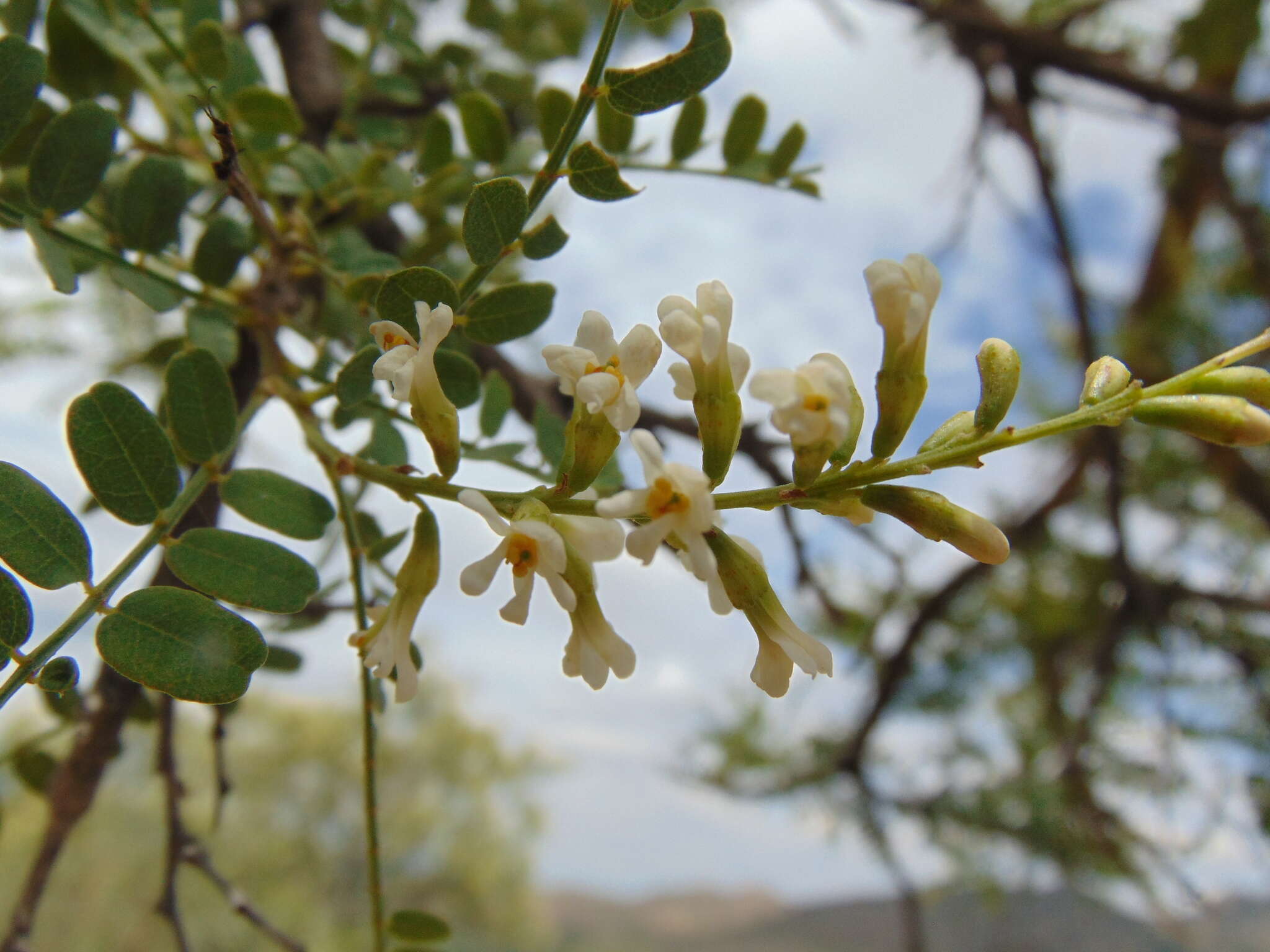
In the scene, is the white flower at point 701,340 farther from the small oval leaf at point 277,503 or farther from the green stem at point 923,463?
the small oval leaf at point 277,503

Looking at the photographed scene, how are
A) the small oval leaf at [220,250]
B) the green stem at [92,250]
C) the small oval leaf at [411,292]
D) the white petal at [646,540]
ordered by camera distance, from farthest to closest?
the small oval leaf at [220,250] < the green stem at [92,250] < the small oval leaf at [411,292] < the white petal at [646,540]

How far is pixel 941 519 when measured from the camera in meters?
0.35

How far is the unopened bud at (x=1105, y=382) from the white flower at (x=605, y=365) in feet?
0.56

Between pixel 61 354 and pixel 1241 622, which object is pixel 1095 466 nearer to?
pixel 1241 622

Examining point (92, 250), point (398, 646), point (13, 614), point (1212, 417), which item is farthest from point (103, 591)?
point (1212, 417)

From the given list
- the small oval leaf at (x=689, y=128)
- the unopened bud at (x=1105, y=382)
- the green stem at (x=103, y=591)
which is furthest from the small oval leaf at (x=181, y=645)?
the small oval leaf at (x=689, y=128)

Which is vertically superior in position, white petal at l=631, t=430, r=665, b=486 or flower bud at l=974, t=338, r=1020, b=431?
flower bud at l=974, t=338, r=1020, b=431

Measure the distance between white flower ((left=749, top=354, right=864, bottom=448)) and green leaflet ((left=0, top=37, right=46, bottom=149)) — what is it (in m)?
0.42

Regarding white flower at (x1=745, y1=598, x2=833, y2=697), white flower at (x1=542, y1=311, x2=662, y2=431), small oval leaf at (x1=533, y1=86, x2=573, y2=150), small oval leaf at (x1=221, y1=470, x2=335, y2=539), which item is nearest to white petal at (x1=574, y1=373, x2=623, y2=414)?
white flower at (x1=542, y1=311, x2=662, y2=431)

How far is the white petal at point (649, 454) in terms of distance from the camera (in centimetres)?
31

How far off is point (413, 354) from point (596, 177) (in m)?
0.14

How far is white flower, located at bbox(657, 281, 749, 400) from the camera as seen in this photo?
36 cm

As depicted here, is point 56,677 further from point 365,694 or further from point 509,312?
point 509,312

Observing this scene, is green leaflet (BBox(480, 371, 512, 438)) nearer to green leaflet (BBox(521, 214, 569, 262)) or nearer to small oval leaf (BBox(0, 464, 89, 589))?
green leaflet (BBox(521, 214, 569, 262))
